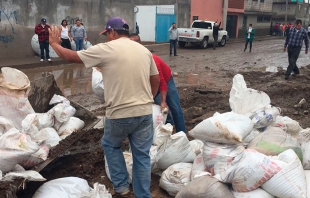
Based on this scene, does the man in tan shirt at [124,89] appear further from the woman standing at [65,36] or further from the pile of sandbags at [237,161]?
the woman standing at [65,36]

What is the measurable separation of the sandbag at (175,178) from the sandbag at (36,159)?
114 centimetres

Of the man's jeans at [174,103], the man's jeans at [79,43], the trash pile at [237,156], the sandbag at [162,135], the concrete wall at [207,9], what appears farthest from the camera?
the concrete wall at [207,9]

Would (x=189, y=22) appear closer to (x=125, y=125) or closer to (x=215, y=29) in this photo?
(x=215, y=29)

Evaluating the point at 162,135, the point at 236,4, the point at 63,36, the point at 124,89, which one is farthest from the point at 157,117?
the point at 236,4

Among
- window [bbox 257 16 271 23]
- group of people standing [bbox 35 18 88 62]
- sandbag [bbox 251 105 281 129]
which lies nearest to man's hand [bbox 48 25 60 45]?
sandbag [bbox 251 105 281 129]

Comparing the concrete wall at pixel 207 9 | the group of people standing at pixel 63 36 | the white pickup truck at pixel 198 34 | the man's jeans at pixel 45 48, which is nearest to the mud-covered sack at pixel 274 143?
the group of people standing at pixel 63 36

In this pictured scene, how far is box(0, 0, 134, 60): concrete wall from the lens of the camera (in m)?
13.0

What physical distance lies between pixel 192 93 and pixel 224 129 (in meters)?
4.84

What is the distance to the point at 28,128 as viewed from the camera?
3307mm

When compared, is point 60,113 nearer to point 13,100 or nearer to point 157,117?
point 13,100

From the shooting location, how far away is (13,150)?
2.87 m

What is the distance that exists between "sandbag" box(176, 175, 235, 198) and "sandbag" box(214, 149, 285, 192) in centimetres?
9

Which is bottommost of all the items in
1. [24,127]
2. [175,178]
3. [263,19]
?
[175,178]

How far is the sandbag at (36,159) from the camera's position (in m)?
3.15
